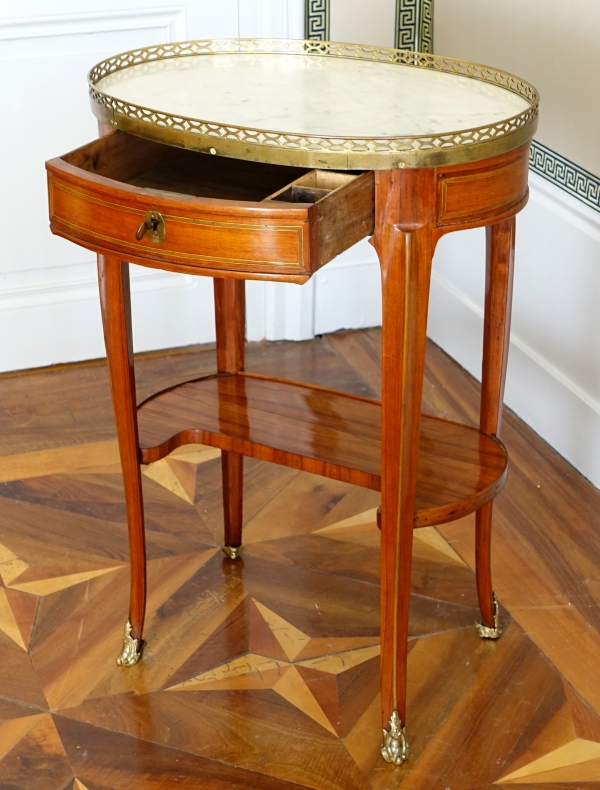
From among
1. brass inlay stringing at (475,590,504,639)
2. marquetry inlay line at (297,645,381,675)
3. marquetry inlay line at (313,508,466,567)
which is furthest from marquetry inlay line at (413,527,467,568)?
marquetry inlay line at (297,645,381,675)

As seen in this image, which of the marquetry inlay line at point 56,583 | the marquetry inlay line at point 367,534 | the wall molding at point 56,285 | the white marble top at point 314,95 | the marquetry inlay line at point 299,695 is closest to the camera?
the white marble top at point 314,95

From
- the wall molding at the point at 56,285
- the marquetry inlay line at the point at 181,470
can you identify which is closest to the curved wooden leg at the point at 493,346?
the marquetry inlay line at the point at 181,470

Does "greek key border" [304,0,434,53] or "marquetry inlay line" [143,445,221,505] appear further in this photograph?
"greek key border" [304,0,434,53]

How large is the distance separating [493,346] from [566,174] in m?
0.79

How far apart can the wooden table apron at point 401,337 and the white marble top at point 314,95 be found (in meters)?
0.09

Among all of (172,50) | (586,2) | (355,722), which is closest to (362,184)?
(172,50)

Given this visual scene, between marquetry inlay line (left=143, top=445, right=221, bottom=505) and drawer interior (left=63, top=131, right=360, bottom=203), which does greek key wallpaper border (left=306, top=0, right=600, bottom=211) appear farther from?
marquetry inlay line (left=143, top=445, right=221, bottom=505)

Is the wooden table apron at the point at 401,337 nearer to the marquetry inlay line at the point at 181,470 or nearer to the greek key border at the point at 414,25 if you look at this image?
the marquetry inlay line at the point at 181,470

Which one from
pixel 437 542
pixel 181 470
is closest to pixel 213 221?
pixel 437 542

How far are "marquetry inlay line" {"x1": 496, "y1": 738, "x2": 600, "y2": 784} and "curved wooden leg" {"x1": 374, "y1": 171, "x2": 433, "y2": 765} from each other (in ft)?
0.59

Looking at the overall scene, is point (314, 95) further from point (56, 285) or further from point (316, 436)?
point (56, 285)

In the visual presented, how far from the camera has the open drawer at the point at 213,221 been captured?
1.23m

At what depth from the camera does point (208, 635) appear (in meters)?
1.83

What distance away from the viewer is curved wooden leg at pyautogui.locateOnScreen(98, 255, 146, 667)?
1478mm
